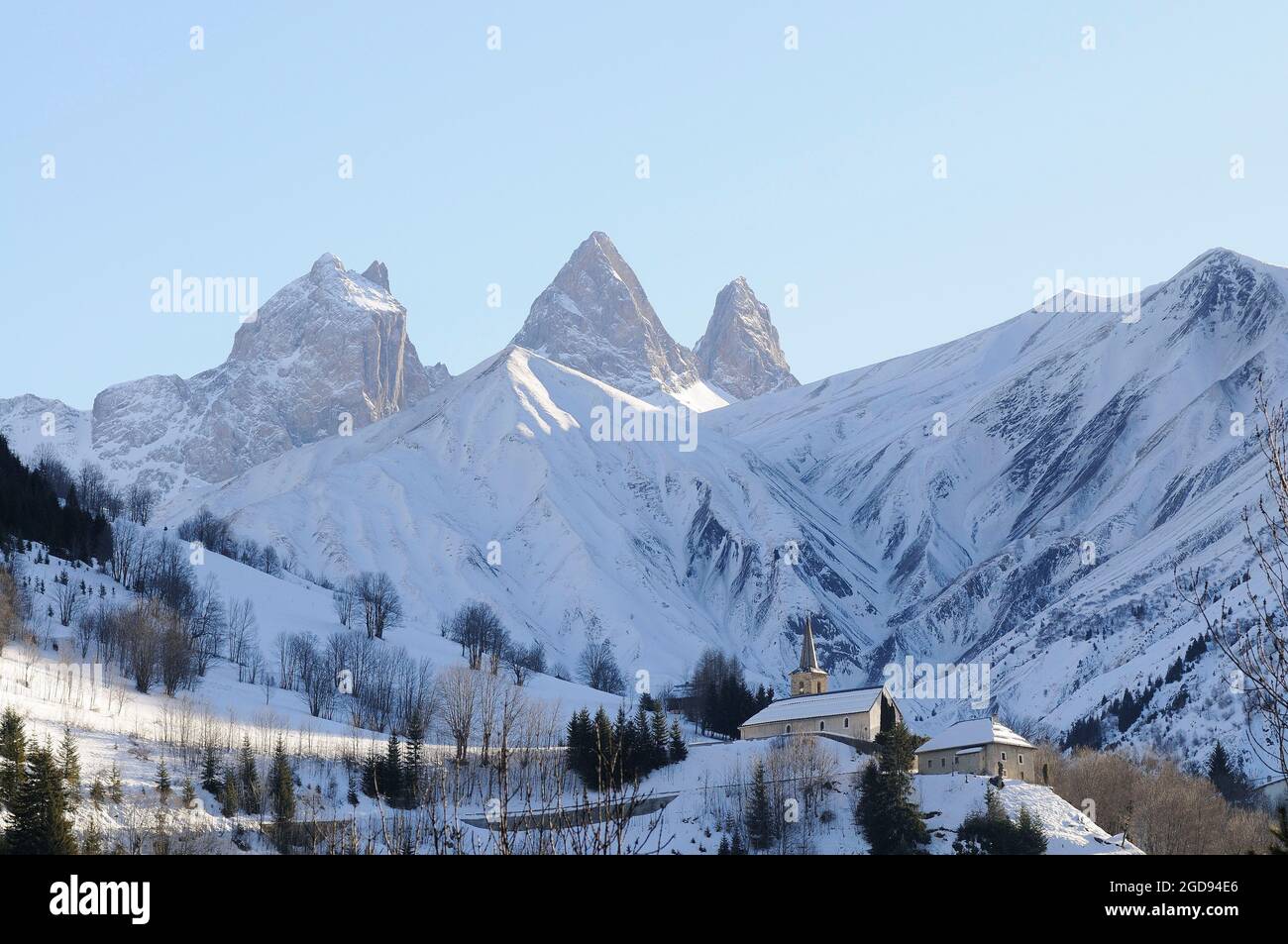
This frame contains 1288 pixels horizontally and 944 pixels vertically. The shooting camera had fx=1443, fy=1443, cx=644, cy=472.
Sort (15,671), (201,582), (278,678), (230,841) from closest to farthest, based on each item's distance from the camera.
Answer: (230,841) → (15,671) → (278,678) → (201,582)

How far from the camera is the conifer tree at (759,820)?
3211 inches

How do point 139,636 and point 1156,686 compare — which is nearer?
point 139,636

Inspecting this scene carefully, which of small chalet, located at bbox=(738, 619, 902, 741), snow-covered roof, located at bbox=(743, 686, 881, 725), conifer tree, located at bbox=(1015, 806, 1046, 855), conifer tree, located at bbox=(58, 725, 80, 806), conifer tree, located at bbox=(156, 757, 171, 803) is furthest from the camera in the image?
snow-covered roof, located at bbox=(743, 686, 881, 725)

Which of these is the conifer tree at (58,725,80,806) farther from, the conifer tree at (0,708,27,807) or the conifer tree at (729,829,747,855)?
the conifer tree at (729,829,747,855)

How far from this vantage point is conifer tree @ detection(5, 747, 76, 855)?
52531 millimetres

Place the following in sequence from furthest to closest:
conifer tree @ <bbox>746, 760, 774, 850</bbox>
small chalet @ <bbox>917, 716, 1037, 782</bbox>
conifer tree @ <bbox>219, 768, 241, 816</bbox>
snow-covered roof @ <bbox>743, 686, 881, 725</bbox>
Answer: snow-covered roof @ <bbox>743, 686, 881, 725</bbox> < small chalet @ <bbox>917, 716, 1037, 782</bbox> < conifer tree @ <bbox>746, 760, 774, 850</bbox> < conifer tree @ <bbox>219, 768, 241, 816</bbox>

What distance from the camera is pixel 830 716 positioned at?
10975cm

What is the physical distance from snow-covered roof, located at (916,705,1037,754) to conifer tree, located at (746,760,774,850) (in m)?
20.6

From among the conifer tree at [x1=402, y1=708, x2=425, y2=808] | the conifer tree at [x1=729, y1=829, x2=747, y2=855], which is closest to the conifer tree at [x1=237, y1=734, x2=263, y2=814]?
the conifer tree at [x1=402, y1=708, x2=425, y2=808]

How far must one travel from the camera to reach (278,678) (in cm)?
12238

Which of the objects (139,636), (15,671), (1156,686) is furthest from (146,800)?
(1156,686)

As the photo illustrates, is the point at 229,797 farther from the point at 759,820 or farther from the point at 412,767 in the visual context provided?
the point at 759,820
